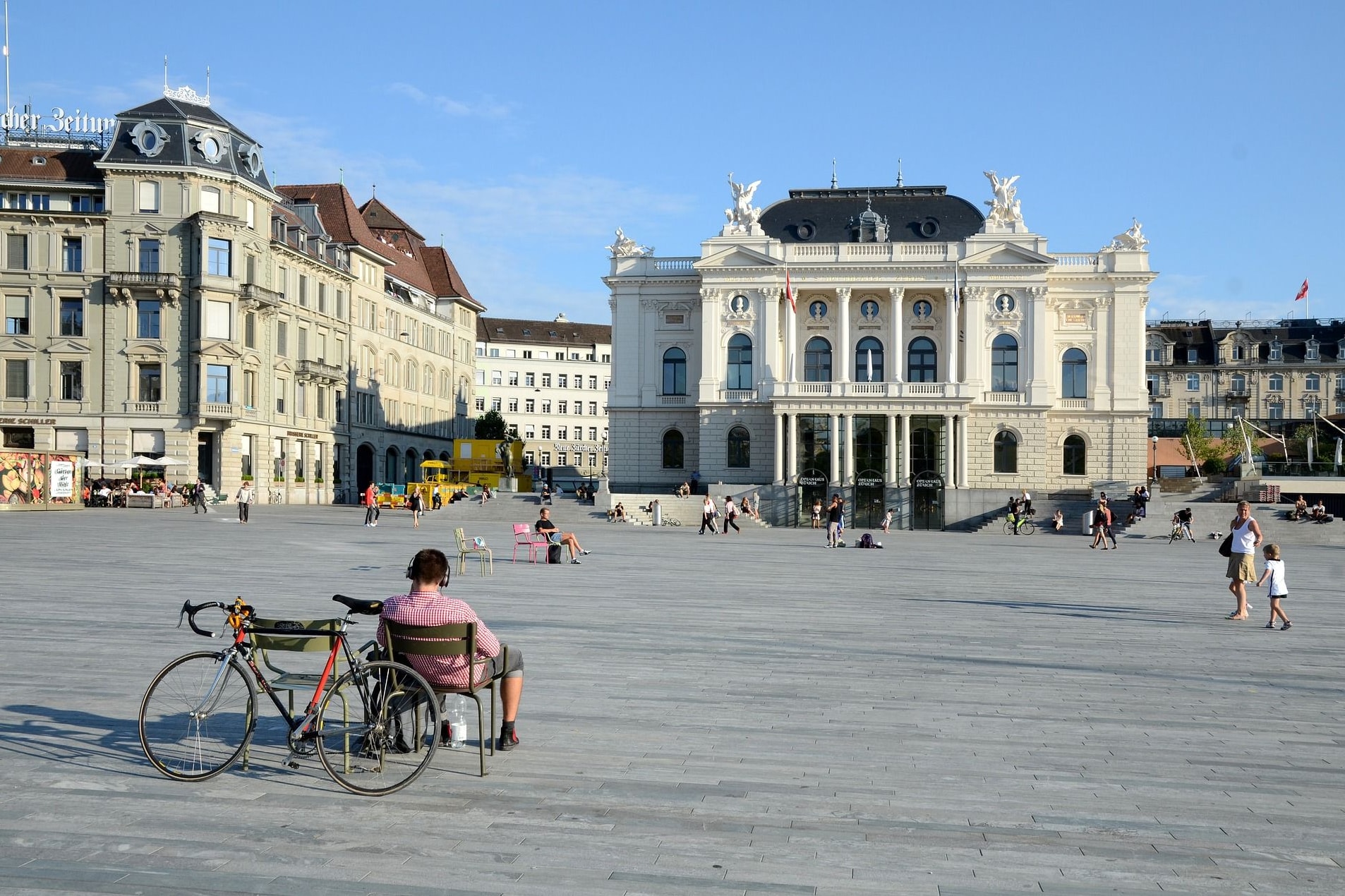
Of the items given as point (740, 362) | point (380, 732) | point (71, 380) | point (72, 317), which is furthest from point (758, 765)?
point (72, 317)

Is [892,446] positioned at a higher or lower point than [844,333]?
lower

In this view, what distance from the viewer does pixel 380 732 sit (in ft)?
25.2

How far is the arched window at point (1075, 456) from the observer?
222 ft

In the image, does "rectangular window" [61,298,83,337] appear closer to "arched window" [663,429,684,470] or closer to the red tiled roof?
the red tiled roof

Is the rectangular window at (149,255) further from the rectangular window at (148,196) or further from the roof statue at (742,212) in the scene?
the roof statue at (742,212)

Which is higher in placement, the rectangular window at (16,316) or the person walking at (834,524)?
the rectangular window at (16,316)

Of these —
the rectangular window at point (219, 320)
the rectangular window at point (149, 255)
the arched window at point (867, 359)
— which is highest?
the rectangular window at point (149, 255)

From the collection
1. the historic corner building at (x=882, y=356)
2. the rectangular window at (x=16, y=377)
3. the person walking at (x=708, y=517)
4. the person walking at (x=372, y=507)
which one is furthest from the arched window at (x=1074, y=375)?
the rectangular window at (x=16, y=377)

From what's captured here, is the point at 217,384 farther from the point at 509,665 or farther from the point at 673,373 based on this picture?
the point at 509,665

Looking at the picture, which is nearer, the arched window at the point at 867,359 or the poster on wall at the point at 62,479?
the poster on wall at the point at 62,479

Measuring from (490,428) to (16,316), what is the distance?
58523mm

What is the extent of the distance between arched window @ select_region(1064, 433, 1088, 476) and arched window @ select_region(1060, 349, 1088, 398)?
2.55 meters

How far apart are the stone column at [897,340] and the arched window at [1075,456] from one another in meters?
10.2

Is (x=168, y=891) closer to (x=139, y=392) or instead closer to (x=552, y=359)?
(x=139, y=392)
